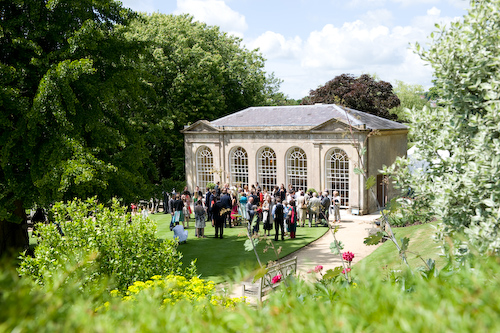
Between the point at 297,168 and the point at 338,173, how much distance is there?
8.33 ft

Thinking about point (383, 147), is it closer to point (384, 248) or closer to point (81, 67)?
point (384, 248)

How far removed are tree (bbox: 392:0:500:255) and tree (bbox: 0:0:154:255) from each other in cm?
942

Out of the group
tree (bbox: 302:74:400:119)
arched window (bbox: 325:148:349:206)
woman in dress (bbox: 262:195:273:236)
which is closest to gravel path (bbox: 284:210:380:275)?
woman in dress (bbox: 262:195:273:236)

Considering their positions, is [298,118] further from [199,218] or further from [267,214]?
[199,218]

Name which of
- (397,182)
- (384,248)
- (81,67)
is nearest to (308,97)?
(384,248)

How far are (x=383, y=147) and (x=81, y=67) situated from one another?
693 inches

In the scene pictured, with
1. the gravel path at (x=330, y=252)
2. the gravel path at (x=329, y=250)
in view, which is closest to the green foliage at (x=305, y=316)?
the gravel path at (x=329, y=250)

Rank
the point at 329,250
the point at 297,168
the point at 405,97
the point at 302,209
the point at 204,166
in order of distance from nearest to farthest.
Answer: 1. the point at 329,250
2. the point at 302,209
3. the point at 297,168
4. the point at 204,166
5. the point at 405,97

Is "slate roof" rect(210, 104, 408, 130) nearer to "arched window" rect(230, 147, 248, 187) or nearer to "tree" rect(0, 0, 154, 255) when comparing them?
"arched window" rect(230, 147, 248, 187)

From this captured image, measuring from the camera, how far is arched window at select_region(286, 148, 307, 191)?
26.4 meters

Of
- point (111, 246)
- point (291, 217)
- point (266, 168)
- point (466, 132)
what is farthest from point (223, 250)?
point (466, 132)

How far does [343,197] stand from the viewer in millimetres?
25297

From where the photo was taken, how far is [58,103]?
505 inches

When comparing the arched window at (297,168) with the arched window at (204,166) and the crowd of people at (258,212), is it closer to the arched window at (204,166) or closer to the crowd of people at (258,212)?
the crowd of people at (258,212)
